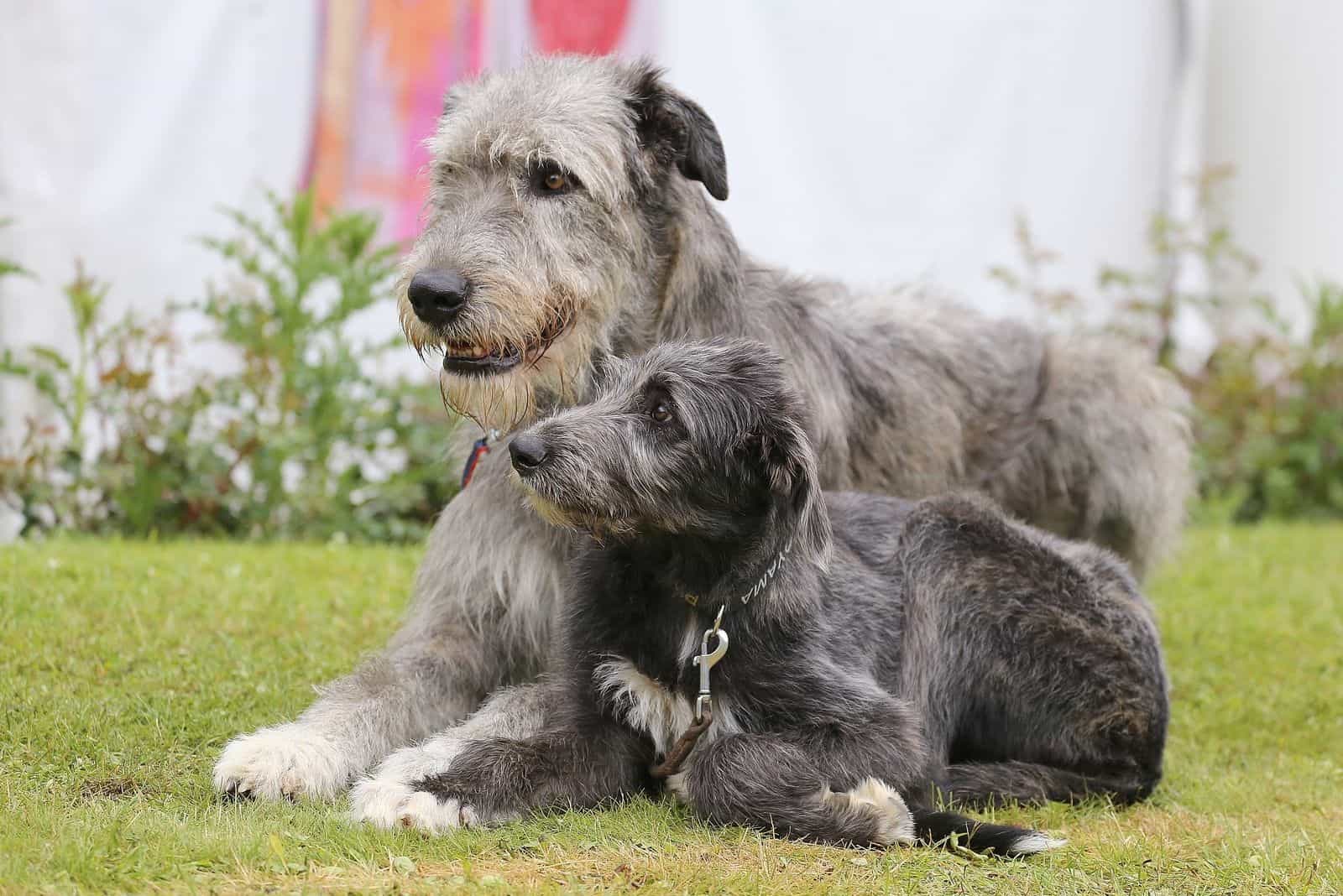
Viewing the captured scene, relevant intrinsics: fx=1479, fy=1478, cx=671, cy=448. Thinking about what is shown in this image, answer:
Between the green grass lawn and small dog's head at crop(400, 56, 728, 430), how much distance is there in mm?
1499

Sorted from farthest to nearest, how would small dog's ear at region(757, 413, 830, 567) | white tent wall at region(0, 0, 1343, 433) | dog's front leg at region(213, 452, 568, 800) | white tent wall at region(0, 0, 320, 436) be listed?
white tent wall at region(0, 0, 1343, 433) → white tent wall at region(0, 0, 320, 436) → dog's front leg at region(213, 452, 568, 800) → small dog's ear at region(757, 413, 830, 567)

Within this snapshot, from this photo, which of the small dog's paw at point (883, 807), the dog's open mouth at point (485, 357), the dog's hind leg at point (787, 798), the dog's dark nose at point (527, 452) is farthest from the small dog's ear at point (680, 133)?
the small dog's paw at point (883, 807)

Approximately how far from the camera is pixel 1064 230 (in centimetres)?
1221

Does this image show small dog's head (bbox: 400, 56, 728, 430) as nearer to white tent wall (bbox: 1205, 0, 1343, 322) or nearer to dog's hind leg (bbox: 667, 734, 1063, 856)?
dog's hind leg (bbox: 667, 734, 1063, 856)

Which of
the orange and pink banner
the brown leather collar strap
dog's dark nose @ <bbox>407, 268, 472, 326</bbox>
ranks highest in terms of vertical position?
the orange and pink banner

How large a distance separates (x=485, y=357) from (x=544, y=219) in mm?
548

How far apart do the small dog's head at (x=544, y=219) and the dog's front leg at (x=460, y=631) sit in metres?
0.46

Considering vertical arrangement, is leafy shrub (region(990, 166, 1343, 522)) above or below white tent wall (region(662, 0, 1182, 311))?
below

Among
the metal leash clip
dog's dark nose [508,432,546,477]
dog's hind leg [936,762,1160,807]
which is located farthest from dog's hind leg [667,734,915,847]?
dog's dark nose [508,432,546,477]

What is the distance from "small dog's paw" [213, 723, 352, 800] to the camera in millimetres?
4449

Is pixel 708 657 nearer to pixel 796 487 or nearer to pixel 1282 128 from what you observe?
pixel 796 487

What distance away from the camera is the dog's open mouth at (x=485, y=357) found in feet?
15.9

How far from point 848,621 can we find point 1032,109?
7.91 metres

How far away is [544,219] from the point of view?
5.05 m
